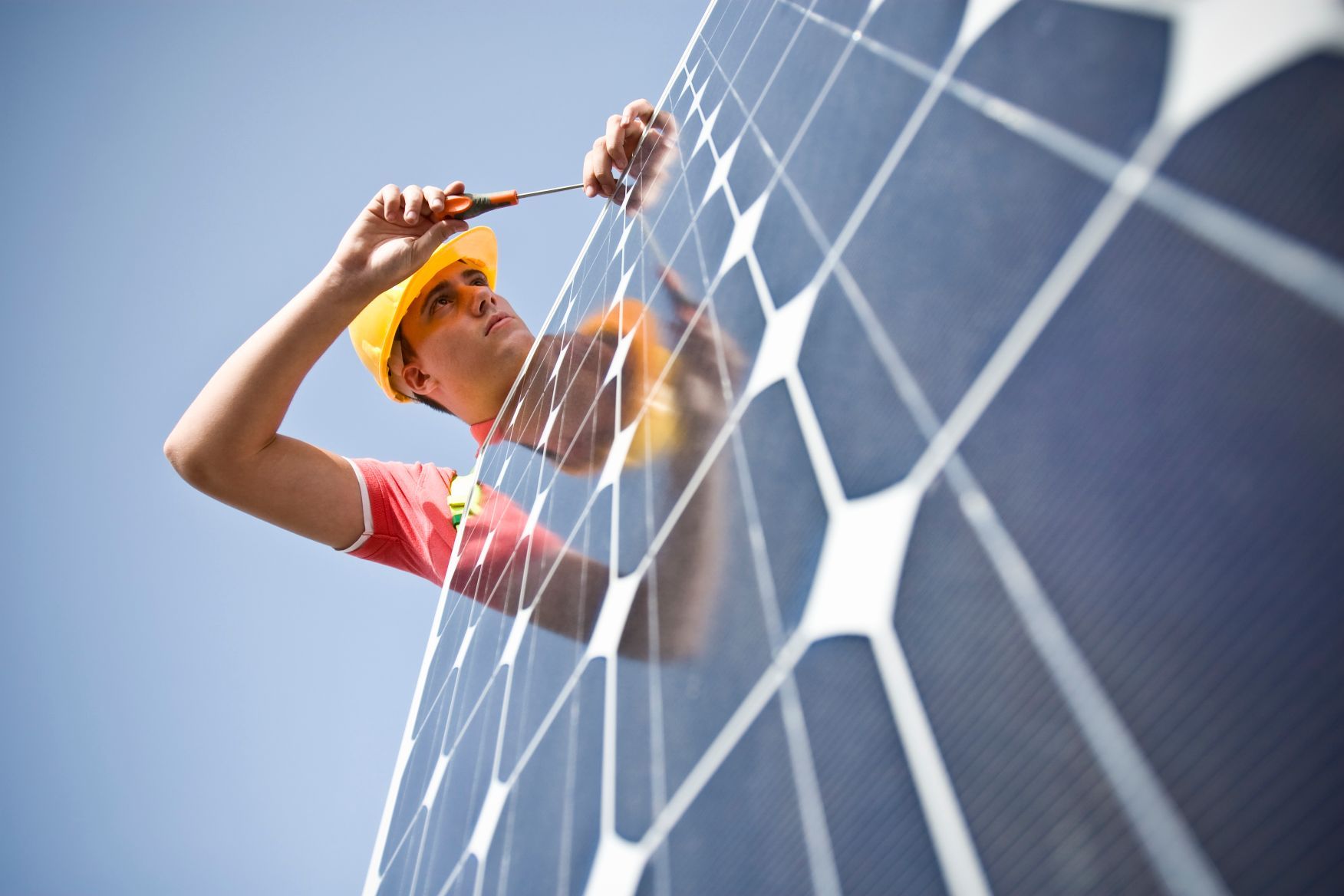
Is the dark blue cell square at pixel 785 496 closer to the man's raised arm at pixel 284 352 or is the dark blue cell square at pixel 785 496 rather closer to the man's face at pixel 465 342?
the man's raised arm at pixel 284 352

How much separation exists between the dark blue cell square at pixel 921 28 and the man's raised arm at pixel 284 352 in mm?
1843

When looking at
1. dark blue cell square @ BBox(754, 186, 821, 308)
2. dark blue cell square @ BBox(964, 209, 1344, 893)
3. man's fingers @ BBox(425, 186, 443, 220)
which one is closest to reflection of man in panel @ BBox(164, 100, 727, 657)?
man's fingers @ BBox(425, 186, 443, 220)

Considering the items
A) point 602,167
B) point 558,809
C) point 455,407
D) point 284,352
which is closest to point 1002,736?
point 558,809

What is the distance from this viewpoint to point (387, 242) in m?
2.32

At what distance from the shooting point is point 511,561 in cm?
162

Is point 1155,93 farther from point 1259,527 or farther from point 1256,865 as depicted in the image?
point 1256,865

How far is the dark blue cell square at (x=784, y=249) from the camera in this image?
0.69m

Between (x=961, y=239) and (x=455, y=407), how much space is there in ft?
10.1

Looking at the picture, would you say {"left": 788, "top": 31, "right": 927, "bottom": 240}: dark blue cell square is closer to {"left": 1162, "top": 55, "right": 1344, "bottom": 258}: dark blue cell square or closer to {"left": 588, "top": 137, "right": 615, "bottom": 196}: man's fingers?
{"left": 1162, "top": 55, "right": 1344, "bottom": 258}: dark blue cell square

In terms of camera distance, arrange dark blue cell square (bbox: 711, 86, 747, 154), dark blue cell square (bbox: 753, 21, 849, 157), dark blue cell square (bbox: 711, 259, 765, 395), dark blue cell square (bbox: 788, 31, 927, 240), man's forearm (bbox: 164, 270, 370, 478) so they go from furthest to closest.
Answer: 1. man's forearm (bbox: 164, 270, 370, 478)
2. dark blue cell square (bbox: 711, 86, 747, 154)
3. dark blue cell square (bbox: 753, 21, 849, 157)
4. dark blue cell square (bbox: 711, 259, 765, 395)
5. dark blue cell square (bbox: 788, 31, 927, 240)

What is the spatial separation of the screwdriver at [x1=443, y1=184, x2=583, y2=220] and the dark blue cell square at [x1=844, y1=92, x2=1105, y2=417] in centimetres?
214

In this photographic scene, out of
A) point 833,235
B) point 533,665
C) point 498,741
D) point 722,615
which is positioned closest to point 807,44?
point 833,235

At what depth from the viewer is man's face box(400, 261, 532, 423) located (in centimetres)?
296

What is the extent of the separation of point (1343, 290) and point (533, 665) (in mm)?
1006
